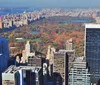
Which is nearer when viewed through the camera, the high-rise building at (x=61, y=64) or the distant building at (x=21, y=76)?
the distant building at (x=21, y=76)

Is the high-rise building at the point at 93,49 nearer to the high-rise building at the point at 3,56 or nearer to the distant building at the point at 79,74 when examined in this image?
the distant building at the point at 79,74

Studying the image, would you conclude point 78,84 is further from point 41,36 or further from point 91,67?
point 41,36

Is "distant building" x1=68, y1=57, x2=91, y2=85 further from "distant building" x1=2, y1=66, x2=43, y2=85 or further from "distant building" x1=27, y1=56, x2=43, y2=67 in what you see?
"distant building" x1=2, y1=66, x2=43, y2=85

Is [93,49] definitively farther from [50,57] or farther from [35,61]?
[35,61]

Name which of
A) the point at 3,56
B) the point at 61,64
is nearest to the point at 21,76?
the point at 3,56

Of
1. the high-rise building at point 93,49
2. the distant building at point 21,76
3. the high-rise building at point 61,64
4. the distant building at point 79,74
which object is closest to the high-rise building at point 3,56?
the distant building at point 21,76

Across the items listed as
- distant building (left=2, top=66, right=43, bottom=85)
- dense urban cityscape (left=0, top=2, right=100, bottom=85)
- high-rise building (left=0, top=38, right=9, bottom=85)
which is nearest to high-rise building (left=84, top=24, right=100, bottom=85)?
dense urban cityscape (left=0, top=2, right=100, bottom=85)
